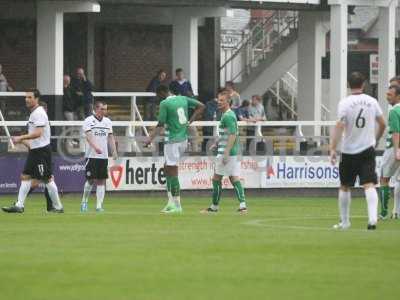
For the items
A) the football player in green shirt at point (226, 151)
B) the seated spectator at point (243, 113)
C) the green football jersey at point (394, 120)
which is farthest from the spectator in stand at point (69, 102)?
the green football jersey at point (394, 120)

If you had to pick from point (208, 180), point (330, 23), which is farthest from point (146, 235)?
point (330, 23)

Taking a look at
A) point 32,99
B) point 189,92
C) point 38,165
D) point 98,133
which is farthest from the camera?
point 189,92

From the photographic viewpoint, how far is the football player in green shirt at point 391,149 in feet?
66.9

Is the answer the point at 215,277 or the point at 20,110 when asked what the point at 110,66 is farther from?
the point at 215,277

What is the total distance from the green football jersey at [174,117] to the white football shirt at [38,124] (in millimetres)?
1858

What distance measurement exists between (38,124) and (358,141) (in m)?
6.78

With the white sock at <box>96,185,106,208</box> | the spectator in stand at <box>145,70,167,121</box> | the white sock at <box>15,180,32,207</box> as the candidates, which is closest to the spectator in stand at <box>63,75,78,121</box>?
the spectator in stand at <box>145,70,167,121</box>

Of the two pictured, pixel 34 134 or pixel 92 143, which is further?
pixel 92 143

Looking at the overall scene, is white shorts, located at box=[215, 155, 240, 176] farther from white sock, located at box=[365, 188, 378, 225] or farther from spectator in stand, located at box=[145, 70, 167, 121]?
spectator in stand, located at box=[145, 70, 167, 121]

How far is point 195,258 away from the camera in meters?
14.1

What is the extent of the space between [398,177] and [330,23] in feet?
62.7

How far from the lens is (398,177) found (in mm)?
21922

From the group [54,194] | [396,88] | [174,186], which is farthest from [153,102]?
[396,88]

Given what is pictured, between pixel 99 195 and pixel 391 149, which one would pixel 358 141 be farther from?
pixel 99 195
